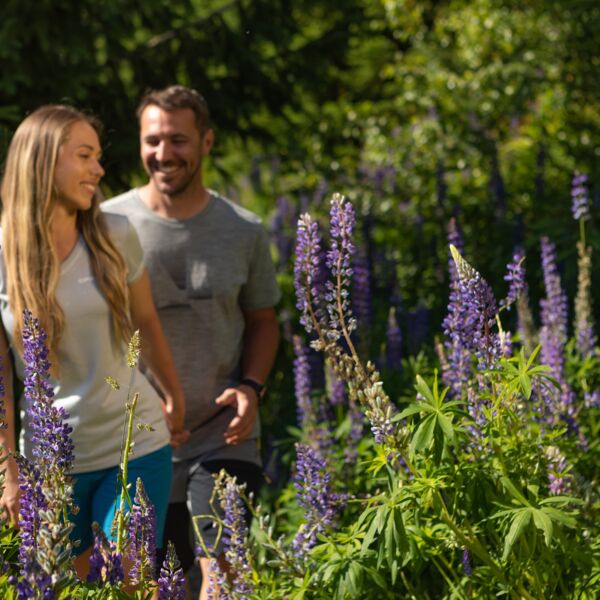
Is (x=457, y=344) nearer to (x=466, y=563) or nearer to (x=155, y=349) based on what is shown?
(x=466, y=563)

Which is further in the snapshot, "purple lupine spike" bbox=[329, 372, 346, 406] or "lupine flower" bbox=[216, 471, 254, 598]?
"purple lupine spike" bbox=[329, 372, 346, 406]

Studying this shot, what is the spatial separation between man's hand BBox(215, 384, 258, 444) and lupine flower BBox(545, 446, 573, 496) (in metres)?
1.30

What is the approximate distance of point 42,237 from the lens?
3732 mm

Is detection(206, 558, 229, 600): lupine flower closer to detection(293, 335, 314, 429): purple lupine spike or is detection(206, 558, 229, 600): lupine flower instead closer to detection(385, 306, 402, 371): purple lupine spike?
detection(293, 335, 314, 429): purple lupine spike

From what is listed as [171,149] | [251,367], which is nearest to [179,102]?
[171,149]

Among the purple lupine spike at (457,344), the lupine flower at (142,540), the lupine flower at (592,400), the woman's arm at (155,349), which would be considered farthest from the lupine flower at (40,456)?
the lupine flower at (592,400)

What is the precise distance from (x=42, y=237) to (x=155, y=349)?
1.99 ft

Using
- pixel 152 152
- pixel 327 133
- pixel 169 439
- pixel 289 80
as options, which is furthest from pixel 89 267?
pixel 327 133

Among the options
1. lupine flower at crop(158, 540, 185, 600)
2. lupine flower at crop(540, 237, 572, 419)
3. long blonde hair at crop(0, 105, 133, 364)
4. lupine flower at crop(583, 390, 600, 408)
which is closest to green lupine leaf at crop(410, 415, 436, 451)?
lupine flower at crop(158, 540, 185, 600)

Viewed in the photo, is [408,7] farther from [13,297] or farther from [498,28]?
[13,297]

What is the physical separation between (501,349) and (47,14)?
15.9ft

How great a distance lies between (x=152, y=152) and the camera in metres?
4.68

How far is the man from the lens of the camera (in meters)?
4.63

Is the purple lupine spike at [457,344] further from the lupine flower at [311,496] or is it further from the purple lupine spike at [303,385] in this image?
the purple lupine spike at [303,385]
